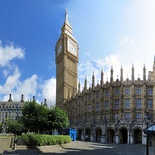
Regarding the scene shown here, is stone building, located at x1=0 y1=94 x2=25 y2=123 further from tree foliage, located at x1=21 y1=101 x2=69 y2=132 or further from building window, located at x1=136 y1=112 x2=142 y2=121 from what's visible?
tree foliage, located at x1=21 y1=101 x2=69 y2=132

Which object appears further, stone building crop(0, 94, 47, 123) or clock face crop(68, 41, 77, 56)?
stone building crop(0, 94, 47, 123)

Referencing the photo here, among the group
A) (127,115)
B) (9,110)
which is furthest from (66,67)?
(9,110)

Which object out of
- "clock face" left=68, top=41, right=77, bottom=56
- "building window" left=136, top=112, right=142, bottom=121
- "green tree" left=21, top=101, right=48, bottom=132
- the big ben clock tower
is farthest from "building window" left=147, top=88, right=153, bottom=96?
"clock face" left=68, top=41, right=77, bottom=56

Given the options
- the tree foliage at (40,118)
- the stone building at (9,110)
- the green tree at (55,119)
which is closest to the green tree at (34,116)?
the tree foliage at (40,118)

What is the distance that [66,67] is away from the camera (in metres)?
120

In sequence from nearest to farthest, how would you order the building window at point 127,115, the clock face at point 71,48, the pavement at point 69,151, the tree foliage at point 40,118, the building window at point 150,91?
the pavement at point 69,151
the tree foliage at point 40,118
the building window at point 127,115
the building window at point 150,91
the clock face at point 71,48

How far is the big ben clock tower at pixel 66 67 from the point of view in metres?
118

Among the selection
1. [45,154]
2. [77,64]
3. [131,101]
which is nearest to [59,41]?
[77,64]

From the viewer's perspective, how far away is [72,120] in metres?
105

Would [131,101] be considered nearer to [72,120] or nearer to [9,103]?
[72,120]

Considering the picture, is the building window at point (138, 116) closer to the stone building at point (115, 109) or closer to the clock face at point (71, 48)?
the stone building at point (115, 109)

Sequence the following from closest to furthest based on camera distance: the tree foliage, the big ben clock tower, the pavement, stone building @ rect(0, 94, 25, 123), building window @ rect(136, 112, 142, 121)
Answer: the pavement → the tree foliage → building window @ rect(136, 112, 142, 121) → the big ben clock tower → stone building @ rect(0, 94, 25, 123)

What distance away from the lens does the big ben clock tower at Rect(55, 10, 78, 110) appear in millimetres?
117750

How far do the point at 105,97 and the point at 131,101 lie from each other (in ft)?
30.5
